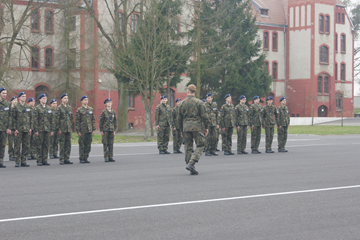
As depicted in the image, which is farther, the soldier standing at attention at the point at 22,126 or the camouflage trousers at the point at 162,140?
the camouflage trousers at the point at 162,140

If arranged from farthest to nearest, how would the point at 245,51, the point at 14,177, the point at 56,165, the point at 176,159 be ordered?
the point at 245,51
the point at 176,159
the point at 56,165
the point at 14,177

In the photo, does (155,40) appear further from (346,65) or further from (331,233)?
(346,65)

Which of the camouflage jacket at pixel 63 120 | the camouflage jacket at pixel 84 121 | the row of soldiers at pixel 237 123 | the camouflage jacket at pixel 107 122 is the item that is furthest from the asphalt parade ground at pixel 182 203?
the row of soldiers at pixel 237 123

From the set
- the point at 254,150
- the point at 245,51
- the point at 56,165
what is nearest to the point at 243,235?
the point at 56,165

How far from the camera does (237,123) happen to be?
656 inches

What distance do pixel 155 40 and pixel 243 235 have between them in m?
22.8

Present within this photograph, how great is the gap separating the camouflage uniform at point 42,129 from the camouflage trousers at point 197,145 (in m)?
4.58

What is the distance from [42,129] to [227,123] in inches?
253

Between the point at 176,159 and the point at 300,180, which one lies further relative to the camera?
the point at 176,159

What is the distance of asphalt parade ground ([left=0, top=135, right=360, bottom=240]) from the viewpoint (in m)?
5.67

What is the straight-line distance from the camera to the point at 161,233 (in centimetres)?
556

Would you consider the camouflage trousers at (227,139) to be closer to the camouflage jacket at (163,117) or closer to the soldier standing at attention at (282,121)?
the soldier standing at attention at (282,121)

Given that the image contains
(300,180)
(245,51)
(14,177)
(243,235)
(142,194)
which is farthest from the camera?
(245,51)

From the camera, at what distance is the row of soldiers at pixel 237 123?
16359 millimetres
